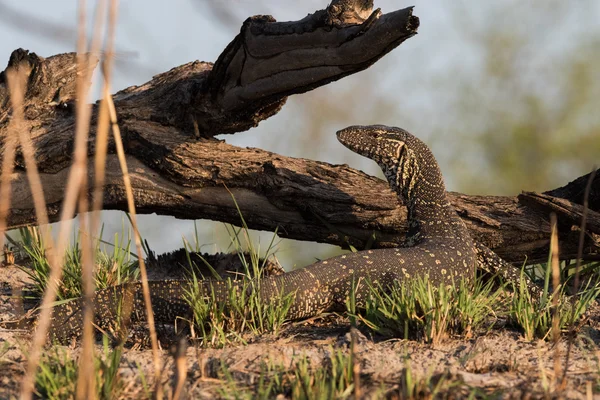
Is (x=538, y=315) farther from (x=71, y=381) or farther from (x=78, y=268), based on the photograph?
(x=78, y=268)

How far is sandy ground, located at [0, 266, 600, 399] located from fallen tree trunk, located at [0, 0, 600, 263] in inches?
74.8

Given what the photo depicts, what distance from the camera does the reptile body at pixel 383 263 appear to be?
616cm

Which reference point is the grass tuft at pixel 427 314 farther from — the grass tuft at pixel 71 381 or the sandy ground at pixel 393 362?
the grass tuft at pixel 71 381

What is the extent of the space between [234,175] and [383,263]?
2.12 meters

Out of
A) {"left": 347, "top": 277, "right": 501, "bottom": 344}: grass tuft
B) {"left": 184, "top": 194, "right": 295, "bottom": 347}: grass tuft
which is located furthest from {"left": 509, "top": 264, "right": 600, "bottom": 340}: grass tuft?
{"left": 184, "top": 194, "right": 295, "bottom": 347}: grass tuft

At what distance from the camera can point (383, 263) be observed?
6.68m

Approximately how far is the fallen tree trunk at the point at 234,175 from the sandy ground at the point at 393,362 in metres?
1.90

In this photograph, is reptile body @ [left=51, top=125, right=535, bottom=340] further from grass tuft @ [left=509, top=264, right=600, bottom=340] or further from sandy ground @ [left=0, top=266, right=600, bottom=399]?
grass tuft @ [left=509, top=264, right=600, bottom=340]

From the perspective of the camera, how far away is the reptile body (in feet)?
20.2

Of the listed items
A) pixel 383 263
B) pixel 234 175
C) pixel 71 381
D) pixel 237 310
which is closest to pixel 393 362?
pixel 237 310

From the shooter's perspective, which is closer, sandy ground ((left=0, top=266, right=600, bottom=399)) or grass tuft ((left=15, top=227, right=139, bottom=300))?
sandy ground ((left=0, top=266, right=600, bottom=399))

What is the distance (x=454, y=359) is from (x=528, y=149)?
10623mm

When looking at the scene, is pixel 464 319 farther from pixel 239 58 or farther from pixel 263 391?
pixel 239 58

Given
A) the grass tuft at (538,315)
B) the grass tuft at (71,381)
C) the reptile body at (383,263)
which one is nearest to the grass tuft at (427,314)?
the grass tuft at (538,315)
